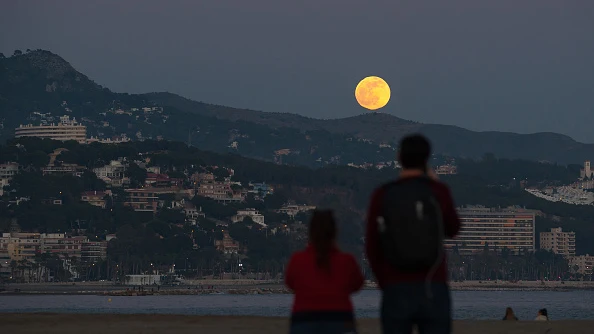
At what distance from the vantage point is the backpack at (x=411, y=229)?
960cm

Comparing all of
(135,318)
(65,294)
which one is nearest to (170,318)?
(135,318)

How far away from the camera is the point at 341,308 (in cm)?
1034

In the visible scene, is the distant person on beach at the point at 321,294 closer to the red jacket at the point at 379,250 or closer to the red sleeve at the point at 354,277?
the red sleeve at the point at 354,277

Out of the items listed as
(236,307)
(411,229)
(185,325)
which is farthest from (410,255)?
(236,307)

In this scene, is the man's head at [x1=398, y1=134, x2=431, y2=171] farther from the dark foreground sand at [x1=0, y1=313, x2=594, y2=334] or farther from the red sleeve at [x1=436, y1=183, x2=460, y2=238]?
the dark foreground sand at [x1=0, y1=313, x2=594, y2=334]

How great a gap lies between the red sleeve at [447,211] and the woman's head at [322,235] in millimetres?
827

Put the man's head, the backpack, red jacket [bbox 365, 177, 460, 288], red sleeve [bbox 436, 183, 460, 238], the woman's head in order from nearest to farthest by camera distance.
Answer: the backpack, red jacket [bbox 365, 177, 460, 288], red sleeve [bbox 436, 183, 460, 238], the man's head, the woman's head

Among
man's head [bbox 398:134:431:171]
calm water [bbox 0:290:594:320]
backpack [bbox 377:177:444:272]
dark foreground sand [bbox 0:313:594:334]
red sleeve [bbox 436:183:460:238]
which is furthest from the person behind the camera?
calm water [bbox 0:290:594:320]

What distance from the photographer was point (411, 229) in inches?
379

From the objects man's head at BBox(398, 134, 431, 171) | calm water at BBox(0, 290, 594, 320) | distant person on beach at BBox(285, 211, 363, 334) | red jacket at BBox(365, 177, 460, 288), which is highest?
man's head at BBox(398, 134, 431, 171)

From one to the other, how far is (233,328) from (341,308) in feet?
30.2

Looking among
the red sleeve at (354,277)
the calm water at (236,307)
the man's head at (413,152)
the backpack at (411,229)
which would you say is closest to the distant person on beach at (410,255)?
the backpack at (411,229)

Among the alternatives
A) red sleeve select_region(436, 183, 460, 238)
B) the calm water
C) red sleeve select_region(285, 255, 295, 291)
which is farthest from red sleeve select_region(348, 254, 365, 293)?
the calm water

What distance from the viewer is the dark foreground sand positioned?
19156 mm
